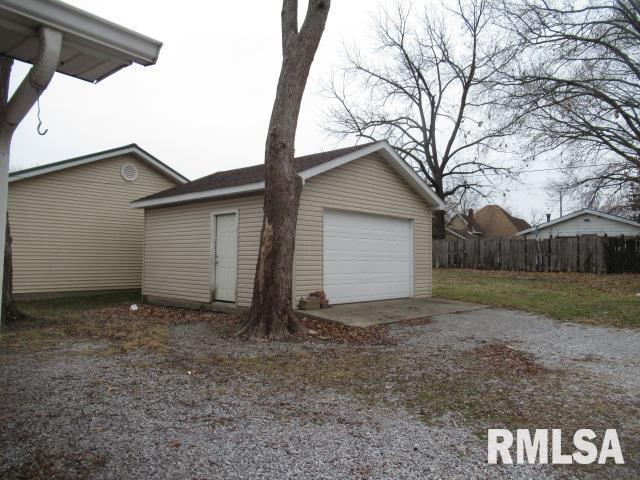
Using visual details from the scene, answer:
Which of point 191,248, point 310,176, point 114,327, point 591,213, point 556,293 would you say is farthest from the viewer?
point 591,213

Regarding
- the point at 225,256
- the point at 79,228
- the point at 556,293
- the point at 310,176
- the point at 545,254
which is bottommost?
the point at 556,293

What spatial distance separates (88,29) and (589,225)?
32466mm

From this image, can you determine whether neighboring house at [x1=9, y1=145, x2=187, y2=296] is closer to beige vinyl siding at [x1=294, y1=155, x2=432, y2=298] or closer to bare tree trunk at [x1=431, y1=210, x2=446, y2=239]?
beige vinyl siding at [x1=294, y1=155, x2=432, y2=298]

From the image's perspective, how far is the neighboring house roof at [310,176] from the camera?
9375 millimetres

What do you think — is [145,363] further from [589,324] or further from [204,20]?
[589,324]

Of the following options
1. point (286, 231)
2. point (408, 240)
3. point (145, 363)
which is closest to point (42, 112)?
point (145, 363)

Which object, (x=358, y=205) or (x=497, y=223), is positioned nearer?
(x=358, y=205)

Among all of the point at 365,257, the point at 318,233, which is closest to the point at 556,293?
the point at 365,257

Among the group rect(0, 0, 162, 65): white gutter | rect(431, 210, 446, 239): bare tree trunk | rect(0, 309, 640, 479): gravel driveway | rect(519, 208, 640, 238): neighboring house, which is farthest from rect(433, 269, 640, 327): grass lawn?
rect(519, 208, 640, 238): neighboring house

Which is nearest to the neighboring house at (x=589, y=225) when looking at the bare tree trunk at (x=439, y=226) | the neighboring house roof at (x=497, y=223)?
the bare tree trunk at (x=439, y=226)

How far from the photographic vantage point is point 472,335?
24.4 feet

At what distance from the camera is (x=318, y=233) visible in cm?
977

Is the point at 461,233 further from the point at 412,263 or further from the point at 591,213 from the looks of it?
the point at 412,263

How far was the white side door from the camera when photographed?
10.1m
